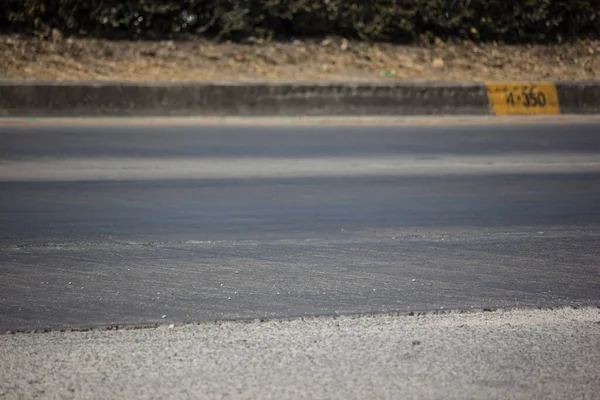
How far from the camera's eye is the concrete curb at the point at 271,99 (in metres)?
12.5

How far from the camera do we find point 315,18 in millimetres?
16172

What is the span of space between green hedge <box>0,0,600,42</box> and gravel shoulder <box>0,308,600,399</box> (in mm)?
11259

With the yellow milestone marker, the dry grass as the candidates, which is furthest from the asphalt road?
the dry grass

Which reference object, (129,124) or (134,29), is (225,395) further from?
(134,29)

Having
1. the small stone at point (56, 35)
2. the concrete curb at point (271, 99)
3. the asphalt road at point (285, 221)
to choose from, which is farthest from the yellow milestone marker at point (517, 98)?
the small stone at point (56, 35)

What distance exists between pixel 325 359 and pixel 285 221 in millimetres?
3059

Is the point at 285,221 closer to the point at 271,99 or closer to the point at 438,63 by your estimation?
the point at 271,99

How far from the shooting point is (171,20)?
52.1 feet

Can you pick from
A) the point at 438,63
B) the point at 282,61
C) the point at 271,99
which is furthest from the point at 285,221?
the point at 438,63

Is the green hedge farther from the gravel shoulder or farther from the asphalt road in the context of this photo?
the gravel shoulder

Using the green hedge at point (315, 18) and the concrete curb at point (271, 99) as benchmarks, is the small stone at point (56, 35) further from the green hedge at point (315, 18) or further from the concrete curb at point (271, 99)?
the concrete curb at point (271, 99)

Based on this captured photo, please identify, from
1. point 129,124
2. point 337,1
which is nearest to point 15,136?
point 129,124

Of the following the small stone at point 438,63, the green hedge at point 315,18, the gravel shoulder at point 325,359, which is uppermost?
the gravel shoulder at point 325,359

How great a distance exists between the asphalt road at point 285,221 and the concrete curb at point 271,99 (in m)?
0.96
